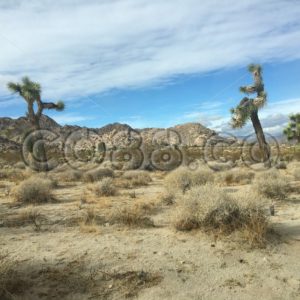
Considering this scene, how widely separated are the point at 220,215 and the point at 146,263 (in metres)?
1.88

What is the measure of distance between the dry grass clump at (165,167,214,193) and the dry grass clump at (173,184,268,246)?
5188mm

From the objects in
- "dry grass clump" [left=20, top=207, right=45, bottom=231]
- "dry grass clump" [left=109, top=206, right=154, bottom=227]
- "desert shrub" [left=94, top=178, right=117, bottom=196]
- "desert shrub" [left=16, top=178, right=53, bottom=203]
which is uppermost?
"desert shrub" [left=16, top=178, right=53, bottom=203]

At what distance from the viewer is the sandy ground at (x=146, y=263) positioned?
17.7 feet

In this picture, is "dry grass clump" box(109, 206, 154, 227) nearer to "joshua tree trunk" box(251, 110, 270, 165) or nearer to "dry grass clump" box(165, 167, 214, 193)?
"dry grass clump" box(165, 167, 214, 193)

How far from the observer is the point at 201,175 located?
1520cm

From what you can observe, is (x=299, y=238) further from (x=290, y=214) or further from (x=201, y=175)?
(x=201, y=175)

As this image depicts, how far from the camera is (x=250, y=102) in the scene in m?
20.8

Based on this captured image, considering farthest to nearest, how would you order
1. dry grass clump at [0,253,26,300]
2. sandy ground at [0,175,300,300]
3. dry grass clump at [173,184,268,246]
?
1. dry grass clump at [173,184,268,246]
2. sandy ground at [0,175,300,300]
3. dry grass clump at [0,253,26,300]

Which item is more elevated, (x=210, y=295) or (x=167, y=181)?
(x=167, y=181)

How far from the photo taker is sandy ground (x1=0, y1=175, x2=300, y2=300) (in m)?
5.39

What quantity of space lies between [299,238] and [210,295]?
2.83 m

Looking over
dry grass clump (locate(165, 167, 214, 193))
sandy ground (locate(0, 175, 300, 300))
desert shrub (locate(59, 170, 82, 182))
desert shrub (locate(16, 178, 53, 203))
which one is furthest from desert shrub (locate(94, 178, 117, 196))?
desert shrub (locate(59, 170, 82, 182))

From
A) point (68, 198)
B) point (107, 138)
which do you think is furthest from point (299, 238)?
point (107, 138)

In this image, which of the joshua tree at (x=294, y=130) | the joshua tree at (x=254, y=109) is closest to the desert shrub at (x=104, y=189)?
the joshua tree at (x=254, y=109)
